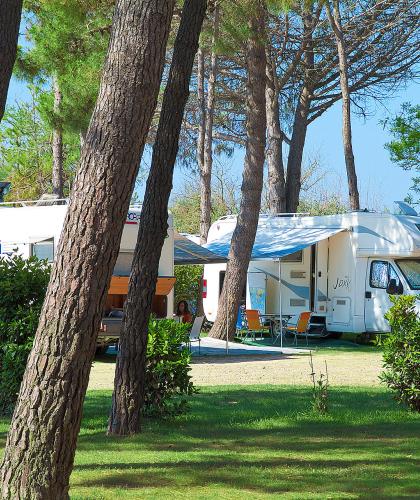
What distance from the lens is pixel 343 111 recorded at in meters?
25.0

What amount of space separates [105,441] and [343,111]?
18.9 meters

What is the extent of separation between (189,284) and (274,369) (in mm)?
12737

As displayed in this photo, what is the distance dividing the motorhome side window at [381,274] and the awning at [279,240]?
1.10 metres

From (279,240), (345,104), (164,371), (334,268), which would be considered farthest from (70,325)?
(345,104)

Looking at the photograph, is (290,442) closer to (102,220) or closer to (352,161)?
(102,220)

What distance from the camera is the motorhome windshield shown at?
63.5 feet

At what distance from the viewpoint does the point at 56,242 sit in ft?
52.5

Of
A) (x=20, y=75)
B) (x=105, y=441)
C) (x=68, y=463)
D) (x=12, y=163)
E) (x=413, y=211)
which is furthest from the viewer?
(x=12, y=163)

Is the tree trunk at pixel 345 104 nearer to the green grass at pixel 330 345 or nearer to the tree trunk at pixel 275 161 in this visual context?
the tree trunk at pixel 275 161

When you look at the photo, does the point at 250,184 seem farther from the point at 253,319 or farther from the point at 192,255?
the point at 253,319

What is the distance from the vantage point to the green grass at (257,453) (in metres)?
5.63

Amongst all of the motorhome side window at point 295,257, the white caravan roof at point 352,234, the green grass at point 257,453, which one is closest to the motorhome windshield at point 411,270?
the white caravan roof at point 352,234

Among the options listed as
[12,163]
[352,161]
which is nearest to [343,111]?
[352,161]

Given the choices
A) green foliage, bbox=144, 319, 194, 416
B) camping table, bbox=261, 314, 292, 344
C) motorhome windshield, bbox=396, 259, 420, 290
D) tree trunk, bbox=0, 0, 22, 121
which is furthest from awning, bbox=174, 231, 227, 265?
tree trunk, bbox=0, 0, 22, 121
